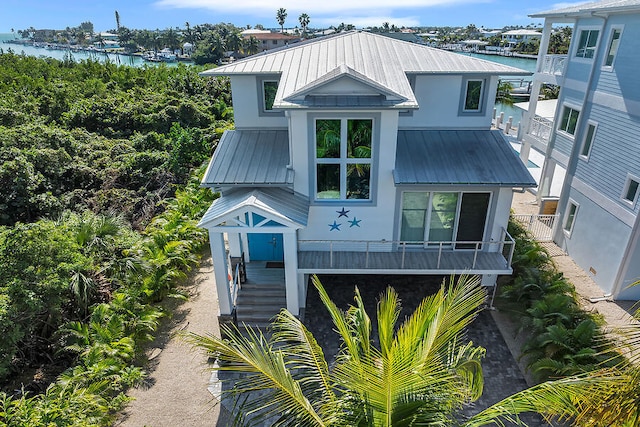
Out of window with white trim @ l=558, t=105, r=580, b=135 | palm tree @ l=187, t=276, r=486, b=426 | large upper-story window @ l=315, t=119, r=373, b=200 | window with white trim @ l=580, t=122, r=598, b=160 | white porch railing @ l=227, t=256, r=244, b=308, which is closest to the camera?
palm tree @ l=187, t=276, r=486, b=426

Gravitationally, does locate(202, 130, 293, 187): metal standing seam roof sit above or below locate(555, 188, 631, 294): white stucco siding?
above

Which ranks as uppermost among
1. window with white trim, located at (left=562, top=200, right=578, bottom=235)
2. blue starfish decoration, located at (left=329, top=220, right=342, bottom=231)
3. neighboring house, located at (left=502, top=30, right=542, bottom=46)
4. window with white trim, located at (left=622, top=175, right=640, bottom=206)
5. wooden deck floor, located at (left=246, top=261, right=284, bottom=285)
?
neighboring house, located at (left=502, top=30, right=542, bottom=46)

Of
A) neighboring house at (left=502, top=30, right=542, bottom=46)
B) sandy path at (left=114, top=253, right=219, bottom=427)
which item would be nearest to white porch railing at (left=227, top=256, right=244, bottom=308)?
sandy path at (left=114, top=253, right=219, bottom=427)

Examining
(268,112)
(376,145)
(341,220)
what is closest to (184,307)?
(341,220)

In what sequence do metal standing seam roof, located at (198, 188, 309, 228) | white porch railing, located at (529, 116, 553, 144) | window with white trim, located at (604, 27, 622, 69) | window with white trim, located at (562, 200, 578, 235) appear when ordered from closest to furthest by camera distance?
metal standing seam roof, located at (198, 188, 309, 228), window with white trim, located at (604, 27, 622, 69), window with white trim, located at (562, 200, 578, 235), white porch railing, located at (529, 116, 553, 144)

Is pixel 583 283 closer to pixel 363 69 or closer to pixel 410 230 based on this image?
pixel 410 230

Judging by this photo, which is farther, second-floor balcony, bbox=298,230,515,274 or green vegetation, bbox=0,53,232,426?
second-floor balcony, bbox=298,230,515,274

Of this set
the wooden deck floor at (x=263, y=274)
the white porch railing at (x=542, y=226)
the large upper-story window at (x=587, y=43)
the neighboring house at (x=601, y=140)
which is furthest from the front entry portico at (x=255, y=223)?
the large upper-story window at (x=587, y=43)

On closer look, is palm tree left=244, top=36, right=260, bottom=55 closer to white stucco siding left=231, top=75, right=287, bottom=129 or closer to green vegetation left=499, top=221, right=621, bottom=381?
white stucco siding left=231, top=75, right=287, bottom=129
